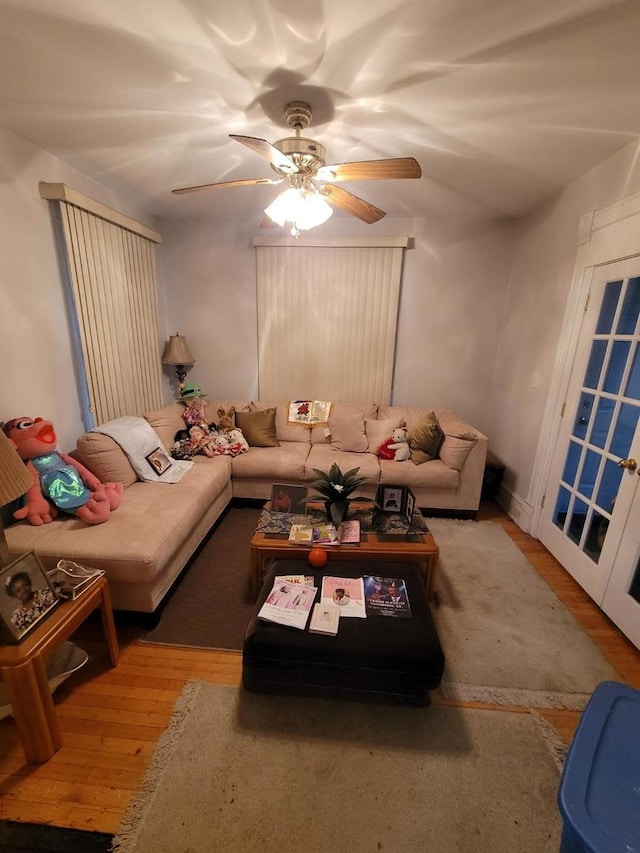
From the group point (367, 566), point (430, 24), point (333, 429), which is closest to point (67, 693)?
point (367, 566)

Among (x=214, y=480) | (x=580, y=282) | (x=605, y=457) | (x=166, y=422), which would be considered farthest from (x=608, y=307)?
(x=166, y=422)

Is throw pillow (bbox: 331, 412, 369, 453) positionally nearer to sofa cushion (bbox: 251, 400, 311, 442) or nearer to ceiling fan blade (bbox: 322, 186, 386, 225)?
sofa cushion (bbox: 251, 400, 311, 442)

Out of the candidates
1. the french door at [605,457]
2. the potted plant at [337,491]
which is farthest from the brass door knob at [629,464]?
the potted plant at [337,491]

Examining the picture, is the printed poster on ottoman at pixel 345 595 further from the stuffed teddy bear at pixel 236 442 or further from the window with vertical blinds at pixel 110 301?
the window with vertical blinds at pixel 110 301

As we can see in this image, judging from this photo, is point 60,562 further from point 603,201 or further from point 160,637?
point 603,201

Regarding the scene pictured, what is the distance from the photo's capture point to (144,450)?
97.6 inches

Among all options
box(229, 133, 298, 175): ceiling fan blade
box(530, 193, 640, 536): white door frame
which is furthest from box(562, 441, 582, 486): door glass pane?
box(229, 133, 298, 175): ceiling fan blade

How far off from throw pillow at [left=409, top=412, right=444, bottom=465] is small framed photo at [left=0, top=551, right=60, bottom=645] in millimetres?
2435

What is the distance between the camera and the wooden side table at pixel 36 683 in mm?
1159

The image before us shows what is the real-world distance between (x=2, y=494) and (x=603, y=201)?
3356mm

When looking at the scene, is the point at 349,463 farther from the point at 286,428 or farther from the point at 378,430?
the point at 286,428

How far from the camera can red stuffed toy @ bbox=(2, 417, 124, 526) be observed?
185cm

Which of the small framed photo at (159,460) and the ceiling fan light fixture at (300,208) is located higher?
the ceiling fan light fixture at (300,208)

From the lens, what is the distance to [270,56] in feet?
4.49
